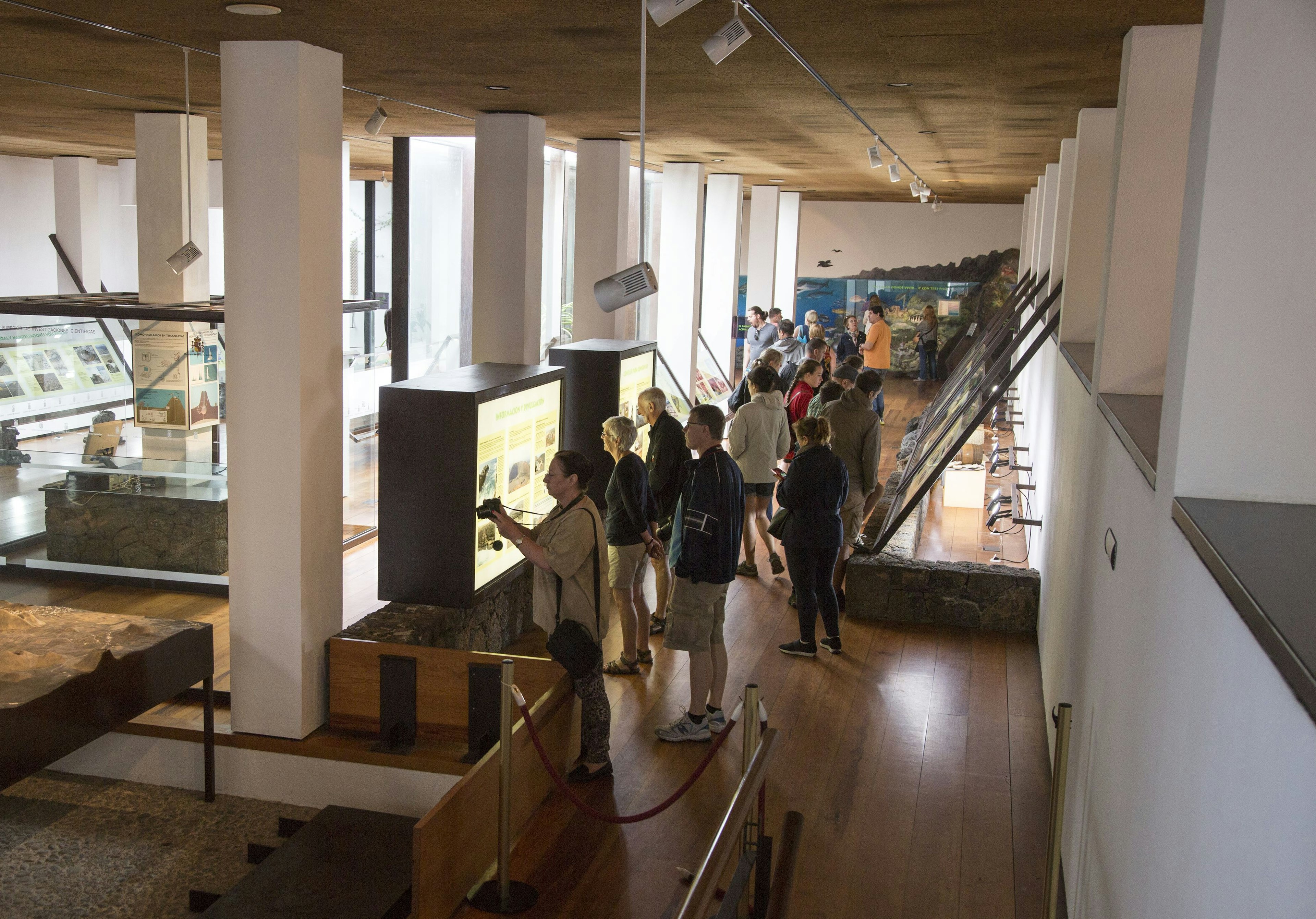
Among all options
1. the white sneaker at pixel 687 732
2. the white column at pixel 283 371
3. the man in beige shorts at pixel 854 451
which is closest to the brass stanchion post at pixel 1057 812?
the white sneaker at pixel 687 732

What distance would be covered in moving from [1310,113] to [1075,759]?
251cm

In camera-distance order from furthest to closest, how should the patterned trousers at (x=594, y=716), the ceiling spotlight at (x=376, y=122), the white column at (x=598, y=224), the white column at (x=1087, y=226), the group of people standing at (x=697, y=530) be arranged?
the white column at (x=598, y=224)
the white column at (x=1087, y=226)
the ceiling spotlight at (x=376, y=122)
the patterned trousers at (x=594, y=716)
the group of people standing at (x=697, y=530)

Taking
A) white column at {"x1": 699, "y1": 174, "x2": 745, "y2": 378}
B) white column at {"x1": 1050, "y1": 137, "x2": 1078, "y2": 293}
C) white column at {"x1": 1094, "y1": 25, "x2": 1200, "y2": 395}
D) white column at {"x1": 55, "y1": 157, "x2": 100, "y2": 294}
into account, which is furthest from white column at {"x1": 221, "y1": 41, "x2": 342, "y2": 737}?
white column at {"x1": 55, "y1": 157, "x2": 100, "y2": 294}

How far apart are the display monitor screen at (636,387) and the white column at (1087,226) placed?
9.92ft

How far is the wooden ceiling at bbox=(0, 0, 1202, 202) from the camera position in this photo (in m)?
4.21

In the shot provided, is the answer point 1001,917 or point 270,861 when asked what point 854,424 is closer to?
point 1001,917

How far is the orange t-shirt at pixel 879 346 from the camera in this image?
50.8 feet

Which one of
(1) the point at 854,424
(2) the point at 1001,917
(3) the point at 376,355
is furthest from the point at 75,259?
(2) the point at 1001,917

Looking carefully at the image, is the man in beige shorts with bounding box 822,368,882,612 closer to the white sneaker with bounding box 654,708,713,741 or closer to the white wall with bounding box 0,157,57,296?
the white sneaker with bounding box 654,708,713,741

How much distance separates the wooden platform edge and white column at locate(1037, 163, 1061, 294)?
636 centimetres

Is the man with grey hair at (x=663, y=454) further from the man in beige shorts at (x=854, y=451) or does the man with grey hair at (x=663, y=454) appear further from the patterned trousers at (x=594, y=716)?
the patterned trousers at (x=594, y=716)

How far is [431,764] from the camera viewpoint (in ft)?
16.6

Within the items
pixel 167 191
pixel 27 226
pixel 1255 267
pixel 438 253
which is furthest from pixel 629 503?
pixel 27 226

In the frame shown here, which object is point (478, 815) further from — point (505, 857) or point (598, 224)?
point (598, 224)
